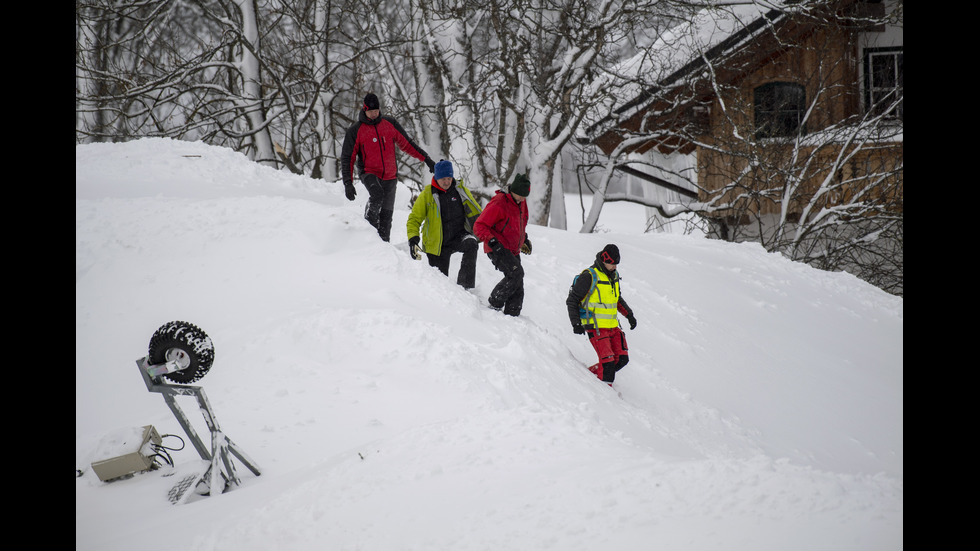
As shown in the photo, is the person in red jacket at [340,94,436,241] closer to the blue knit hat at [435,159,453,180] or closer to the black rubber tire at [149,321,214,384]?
the blue knit hat at [435,159,453,180]

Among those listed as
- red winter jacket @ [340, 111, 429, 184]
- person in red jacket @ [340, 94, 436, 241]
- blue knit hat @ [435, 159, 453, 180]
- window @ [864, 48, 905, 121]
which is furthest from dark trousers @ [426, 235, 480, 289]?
window @ [864, 48, 905, 121]

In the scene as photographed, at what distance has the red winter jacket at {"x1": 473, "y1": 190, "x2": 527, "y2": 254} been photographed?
707 cm

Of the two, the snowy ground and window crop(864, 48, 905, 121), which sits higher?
window crop(864, 48, 905, 121)

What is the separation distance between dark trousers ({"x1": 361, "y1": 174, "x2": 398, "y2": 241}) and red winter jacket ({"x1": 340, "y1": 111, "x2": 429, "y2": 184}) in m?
0.09

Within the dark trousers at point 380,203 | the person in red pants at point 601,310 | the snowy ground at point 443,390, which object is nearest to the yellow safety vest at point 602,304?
the person in red pants at point 601,310

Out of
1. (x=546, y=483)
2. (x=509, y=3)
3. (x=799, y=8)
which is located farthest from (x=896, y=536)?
(x=509, y=3)

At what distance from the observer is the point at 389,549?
3486mm

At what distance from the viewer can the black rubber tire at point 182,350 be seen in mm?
4066

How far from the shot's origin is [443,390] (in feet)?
17.2

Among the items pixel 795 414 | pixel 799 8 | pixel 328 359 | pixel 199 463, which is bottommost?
pixel 795 414

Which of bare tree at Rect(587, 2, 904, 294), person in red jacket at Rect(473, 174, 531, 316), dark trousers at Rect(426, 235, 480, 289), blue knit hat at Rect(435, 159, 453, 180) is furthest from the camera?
bare tree at Rect(587, 2, 904, 294)

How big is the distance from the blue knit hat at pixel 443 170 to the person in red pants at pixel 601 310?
5.98 feet
